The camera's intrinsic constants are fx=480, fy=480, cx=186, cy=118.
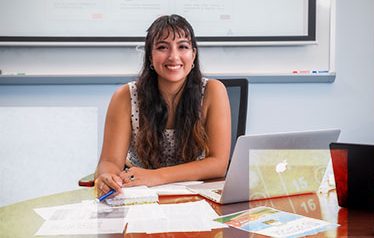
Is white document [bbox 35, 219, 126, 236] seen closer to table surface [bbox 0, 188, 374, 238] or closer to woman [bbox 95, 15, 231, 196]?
table surface [bbox 0, 188, 374, 238]

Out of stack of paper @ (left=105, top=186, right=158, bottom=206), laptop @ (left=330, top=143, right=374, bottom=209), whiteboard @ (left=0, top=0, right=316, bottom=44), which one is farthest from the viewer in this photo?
whiteboard @ (left=0, top=0, right=316, bottom=44)

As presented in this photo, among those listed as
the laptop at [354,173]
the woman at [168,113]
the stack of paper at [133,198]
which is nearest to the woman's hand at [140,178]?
the stack of paper at [133,198]

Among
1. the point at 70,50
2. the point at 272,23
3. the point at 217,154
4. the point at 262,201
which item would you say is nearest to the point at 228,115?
the point at 217,154

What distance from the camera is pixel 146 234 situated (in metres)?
0.87

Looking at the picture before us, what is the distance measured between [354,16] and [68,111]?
1579mm

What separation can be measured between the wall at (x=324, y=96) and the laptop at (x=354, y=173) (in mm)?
1436

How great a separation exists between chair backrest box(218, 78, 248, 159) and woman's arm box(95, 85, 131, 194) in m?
0.47

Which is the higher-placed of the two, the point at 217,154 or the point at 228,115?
the point at 228,115

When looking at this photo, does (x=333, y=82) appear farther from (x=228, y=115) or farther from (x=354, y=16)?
(x=228, y=115)

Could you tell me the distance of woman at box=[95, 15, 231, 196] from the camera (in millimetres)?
1664

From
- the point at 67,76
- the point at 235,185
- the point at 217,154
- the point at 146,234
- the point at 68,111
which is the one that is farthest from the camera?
the point at 68,111

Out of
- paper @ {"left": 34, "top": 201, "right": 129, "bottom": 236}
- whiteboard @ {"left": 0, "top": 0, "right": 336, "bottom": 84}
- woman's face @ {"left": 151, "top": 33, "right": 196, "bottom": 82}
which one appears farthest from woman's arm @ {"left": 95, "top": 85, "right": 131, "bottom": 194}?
whiteboard @ {"left": 0, "top": 0, "right": 336, "bottom": 84}

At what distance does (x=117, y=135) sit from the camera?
1.66 meters

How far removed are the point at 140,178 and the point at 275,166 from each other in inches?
15.0
